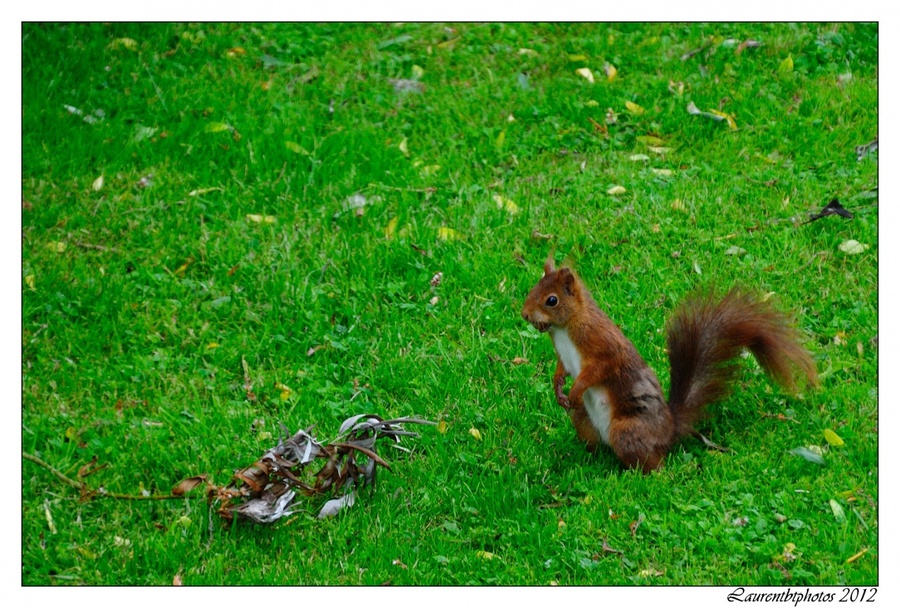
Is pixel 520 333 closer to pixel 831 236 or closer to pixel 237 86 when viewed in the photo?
pixel 831 236

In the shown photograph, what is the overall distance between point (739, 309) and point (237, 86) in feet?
10.2

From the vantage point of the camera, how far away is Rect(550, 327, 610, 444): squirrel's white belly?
2928 mm

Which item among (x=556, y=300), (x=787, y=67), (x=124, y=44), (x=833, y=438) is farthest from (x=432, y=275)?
(x=124, y=44)

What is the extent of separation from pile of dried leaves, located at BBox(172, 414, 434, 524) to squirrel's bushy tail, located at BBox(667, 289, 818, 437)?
783 mm

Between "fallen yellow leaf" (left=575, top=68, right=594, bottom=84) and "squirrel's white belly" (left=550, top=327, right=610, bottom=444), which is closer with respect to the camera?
"squirrel's white belly" (left=550, top=327, right=610, bottom=444)

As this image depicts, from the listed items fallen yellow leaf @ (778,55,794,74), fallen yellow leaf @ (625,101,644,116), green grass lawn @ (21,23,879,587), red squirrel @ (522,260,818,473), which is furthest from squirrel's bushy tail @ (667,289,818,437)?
fallen yellow leaf @ (778,55,794,74)

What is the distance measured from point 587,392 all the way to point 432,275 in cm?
110

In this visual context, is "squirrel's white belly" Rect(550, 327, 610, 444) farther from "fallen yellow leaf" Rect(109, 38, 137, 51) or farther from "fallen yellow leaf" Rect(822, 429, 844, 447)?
"fallen yellow leaf" Rect(109, 38, 137, 51)

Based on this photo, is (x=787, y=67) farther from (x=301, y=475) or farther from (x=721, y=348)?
(x=301, y=475)

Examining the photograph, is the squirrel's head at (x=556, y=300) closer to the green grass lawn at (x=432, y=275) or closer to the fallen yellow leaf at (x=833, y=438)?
the green grass lawn at (x=432, y=275)

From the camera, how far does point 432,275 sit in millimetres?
A: 3900

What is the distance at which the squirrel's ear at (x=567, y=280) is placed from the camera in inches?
114

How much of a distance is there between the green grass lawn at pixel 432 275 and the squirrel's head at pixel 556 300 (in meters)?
0.41

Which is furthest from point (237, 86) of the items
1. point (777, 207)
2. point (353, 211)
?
point (777, 207)
